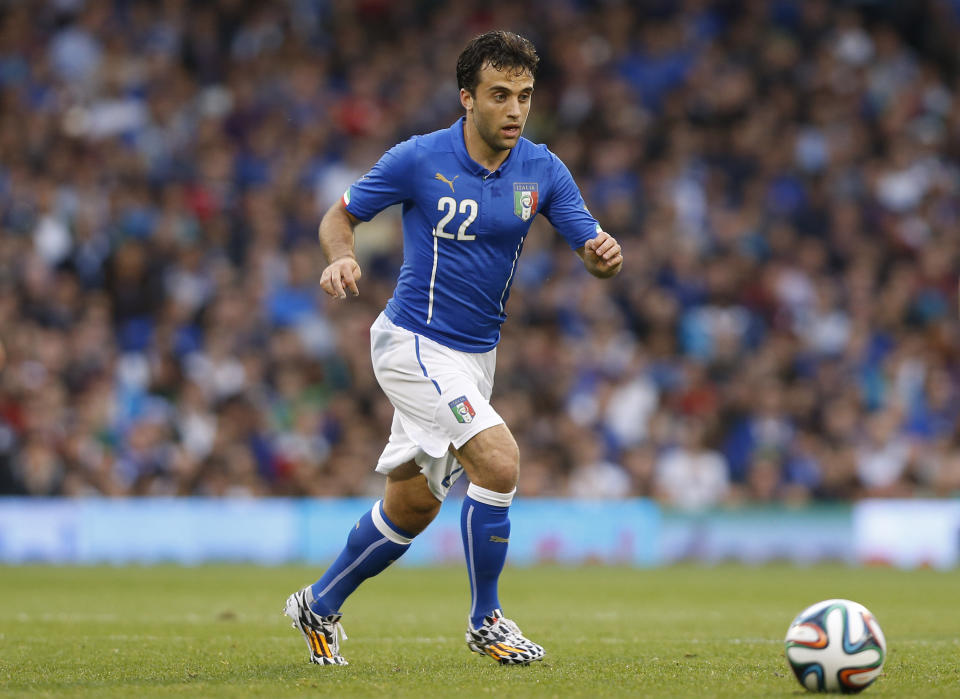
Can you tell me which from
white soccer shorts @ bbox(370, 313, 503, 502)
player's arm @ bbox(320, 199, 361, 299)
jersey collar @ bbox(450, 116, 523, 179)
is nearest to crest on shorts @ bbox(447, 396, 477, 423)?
A: white soccer shorts @ bbox(370, 313, 503, 502)

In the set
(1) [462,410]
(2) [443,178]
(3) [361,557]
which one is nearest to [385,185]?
(2) [443,178]

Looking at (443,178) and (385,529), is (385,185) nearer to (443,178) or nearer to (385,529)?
(443,178)

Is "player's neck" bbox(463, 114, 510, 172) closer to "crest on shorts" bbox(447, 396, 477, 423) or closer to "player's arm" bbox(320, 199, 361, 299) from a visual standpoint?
"player's arm" bbox(320, 199, 361, 299)

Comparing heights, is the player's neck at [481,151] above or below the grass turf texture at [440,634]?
above

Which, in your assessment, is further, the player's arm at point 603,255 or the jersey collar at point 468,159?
the jersey collar at point 468,159

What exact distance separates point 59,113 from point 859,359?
10.7 m

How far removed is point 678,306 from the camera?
18000mm

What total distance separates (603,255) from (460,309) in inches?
26.8

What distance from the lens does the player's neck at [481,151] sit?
20.9 feet

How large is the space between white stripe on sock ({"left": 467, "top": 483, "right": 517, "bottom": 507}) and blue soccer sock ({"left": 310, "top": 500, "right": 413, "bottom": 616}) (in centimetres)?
44

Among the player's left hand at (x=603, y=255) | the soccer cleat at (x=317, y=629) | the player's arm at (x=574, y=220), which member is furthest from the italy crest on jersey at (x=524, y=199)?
the soccer cleat at (x=317, y=629)

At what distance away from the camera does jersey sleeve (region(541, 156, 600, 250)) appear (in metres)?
6.42

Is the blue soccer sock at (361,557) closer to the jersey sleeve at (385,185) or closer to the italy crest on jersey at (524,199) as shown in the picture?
the jersey sleeve at (385,185)

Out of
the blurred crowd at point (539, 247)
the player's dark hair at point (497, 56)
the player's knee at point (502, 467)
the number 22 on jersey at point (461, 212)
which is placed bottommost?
the player's knee at point (502, 467)
